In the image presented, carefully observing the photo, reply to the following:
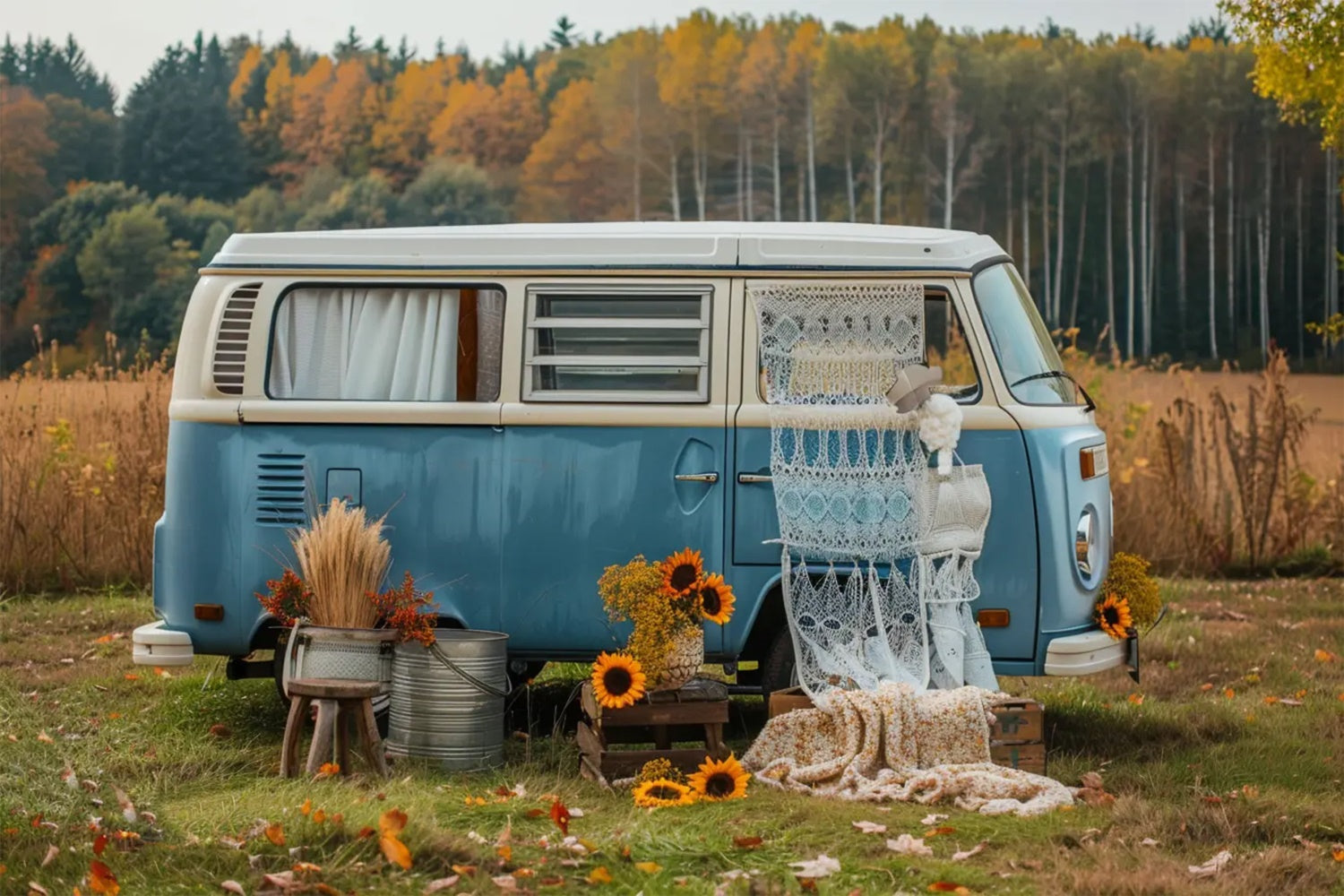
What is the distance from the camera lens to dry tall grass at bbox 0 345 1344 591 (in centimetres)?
1180

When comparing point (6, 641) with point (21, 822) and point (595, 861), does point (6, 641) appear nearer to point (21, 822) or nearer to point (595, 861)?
point (21, 822)

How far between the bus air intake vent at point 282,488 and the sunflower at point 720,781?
2.15 m

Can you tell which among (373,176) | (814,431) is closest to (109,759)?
(814,431)

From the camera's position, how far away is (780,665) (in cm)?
686

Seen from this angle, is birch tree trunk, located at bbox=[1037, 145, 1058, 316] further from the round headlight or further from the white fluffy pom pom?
the white fluffy pom pom

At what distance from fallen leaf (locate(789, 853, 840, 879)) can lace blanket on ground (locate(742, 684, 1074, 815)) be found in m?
1.01

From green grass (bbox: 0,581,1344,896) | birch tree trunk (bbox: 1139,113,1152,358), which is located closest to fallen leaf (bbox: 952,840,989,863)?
green grass (bbox: 0,581,1344,896)

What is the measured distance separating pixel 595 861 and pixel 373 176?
5720 centimetres

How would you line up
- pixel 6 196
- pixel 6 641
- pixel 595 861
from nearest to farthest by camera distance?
pixel 595 861
pixel 6 641
pixel 6 196

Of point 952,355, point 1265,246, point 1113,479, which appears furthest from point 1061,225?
point 1113,479

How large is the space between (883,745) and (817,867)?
1429 mm

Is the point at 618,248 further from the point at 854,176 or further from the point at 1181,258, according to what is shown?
the point at 854,176

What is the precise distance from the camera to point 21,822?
521cm

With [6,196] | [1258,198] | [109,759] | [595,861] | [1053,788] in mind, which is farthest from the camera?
[6,196]
